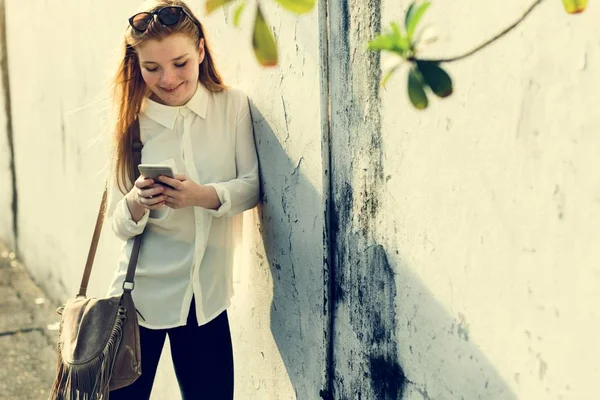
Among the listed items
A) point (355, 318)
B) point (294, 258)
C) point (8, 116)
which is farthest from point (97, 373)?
point (8, 116)

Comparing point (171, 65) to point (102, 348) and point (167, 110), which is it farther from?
point (102, 348)

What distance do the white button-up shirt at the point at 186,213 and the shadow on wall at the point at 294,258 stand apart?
0.23ft

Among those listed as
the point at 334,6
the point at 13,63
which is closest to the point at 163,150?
the point at 334,6

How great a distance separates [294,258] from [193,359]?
458mm

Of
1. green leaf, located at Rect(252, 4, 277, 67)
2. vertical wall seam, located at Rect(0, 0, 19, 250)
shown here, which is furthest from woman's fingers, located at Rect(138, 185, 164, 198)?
vertical wall seam, located at Rect(0, 0, 19, 250)

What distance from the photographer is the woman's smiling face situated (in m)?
2.07

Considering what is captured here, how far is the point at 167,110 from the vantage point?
222cm

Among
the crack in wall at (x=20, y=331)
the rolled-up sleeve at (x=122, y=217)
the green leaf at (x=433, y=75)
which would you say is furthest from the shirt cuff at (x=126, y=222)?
the crack in wall at (x=20, y=331)

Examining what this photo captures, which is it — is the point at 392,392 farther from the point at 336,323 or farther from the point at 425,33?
the point at 425,33

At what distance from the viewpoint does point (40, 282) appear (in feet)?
17.2

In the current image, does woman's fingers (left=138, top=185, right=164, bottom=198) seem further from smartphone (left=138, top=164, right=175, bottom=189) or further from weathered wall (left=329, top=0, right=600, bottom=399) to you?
weathered wall (left=329, top=0, right=600, bottom=399)

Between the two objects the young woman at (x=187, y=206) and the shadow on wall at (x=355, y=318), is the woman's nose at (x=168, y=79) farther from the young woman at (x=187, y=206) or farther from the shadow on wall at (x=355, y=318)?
the shadow on wall at (x=355, y=318)

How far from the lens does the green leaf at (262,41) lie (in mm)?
910

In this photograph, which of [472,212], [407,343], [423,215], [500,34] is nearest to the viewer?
[500,34]
